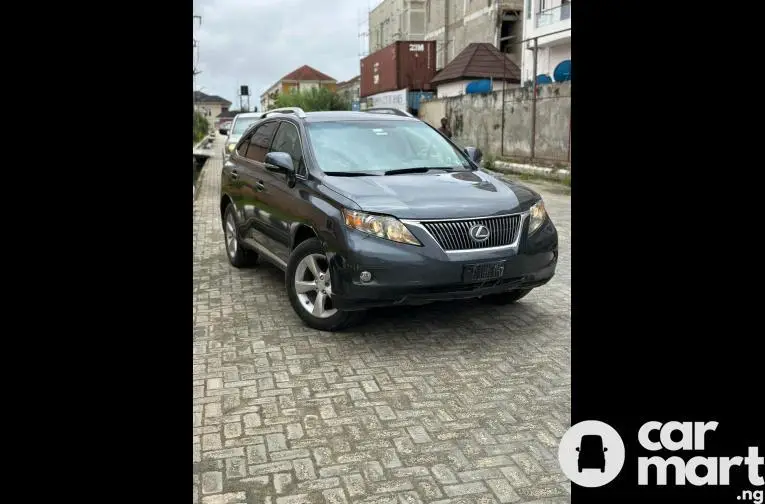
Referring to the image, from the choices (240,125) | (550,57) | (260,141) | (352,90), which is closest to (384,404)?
(260,141)

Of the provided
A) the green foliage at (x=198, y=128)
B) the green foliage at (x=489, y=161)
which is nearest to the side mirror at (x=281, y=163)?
the green foliage at (x=489, y=161)

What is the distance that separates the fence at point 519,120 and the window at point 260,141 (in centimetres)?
965

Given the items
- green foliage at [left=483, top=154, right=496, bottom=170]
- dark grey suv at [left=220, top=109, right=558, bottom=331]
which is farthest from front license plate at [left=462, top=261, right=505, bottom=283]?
green foliage at [left=483, top=154, right=496, bottom=170]

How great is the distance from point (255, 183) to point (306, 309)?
1.81 m

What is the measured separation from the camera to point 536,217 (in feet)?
17.8

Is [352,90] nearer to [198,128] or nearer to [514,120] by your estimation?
[198,128]

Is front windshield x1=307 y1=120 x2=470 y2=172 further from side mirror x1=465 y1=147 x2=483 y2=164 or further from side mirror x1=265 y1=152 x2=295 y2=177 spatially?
side mirror x1=265 y1=152 x2=295 y2=177

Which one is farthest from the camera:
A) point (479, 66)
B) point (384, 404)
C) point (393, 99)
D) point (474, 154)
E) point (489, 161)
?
point (393, 99)

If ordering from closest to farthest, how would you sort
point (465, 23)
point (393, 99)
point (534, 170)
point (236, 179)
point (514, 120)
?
point (236, 179) → point (534, 170) → point (514, 120) → point (393, 99) → point (465, 23)

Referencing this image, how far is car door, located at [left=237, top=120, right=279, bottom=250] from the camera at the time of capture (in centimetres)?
662
